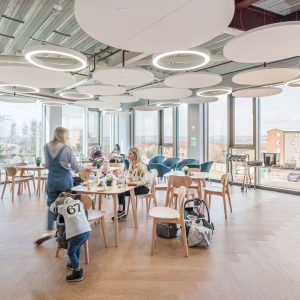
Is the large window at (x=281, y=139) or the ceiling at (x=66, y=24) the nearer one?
the ceiling at (x=66, y=24)

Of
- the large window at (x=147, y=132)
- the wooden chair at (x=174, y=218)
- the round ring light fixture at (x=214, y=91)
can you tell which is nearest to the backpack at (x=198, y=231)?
the wooden chair at (x=174, y=218)

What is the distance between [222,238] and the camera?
12.5ft

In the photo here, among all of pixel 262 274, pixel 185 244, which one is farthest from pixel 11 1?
pixel 262 274

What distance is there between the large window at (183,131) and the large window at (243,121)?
2.08 m

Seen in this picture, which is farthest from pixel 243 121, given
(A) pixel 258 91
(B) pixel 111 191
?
(B) pixel 111 191

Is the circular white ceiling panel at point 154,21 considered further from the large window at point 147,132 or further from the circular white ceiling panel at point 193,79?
the large window at point 147,132

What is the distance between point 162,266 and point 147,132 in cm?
929

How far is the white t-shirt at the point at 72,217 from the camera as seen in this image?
2588mm

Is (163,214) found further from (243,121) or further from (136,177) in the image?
(243,121)

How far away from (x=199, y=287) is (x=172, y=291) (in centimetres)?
28

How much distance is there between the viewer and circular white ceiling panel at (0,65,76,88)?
13.7ft

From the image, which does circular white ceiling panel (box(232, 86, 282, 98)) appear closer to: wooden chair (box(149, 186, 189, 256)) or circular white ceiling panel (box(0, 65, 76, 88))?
wooden chair (box(149, 186, 189, 256))

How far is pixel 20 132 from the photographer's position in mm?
9641

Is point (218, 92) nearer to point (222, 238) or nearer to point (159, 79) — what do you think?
point (159, 79)
